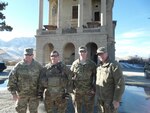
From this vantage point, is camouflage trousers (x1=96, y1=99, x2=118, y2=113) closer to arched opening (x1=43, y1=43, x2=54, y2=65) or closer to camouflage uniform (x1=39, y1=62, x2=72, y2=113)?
camouflage uniform (x1=39, y1=62, x2=72, y2=113)

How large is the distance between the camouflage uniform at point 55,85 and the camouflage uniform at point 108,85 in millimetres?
944

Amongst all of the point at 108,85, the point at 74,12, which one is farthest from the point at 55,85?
the point at 74,12

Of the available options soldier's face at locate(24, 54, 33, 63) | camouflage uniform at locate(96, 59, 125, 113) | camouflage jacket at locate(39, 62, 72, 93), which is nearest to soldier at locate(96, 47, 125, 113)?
camouflage uniform at locate(96, 59, 125, 113)

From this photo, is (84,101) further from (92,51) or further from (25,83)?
(92,51)

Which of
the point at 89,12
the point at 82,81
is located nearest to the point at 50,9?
the point at 89,12

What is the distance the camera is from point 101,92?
23.2 feet

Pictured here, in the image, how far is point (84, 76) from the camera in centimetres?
774

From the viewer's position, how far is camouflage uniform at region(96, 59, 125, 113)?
6633 millimetres

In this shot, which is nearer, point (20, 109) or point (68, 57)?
point (20, 109)

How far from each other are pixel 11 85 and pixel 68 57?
34.6m

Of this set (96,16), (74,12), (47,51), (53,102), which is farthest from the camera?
(47,51)

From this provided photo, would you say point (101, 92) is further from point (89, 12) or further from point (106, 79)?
point (89, 12)

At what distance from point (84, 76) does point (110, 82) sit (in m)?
1.05

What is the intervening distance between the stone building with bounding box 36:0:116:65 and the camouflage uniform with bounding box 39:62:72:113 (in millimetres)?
30186
